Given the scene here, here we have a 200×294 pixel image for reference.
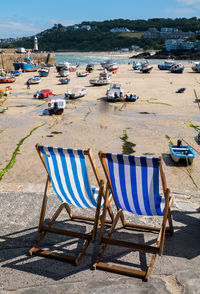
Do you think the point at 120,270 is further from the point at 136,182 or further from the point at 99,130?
the point at 99,130

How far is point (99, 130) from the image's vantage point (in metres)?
13.6

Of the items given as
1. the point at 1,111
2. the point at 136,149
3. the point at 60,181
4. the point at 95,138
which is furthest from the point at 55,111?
the point at 60,181

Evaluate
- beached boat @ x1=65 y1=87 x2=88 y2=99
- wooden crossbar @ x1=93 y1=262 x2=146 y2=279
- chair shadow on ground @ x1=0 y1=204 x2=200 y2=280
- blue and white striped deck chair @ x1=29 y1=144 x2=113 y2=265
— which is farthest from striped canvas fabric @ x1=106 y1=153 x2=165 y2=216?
beached boat @ x1=65 y1=87 x2=88 y2=99

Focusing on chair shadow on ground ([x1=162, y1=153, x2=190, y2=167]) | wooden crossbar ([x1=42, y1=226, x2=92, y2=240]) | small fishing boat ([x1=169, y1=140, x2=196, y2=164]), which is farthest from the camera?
chair shadow on ground ([x1=162, y1=153, x2=190, y2=167])

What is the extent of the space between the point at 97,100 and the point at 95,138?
10287 mm

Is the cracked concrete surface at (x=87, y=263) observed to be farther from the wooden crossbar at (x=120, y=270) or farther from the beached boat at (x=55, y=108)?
the beached boat at (x=55, y=108)

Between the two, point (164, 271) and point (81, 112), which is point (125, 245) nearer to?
point (164, 271)

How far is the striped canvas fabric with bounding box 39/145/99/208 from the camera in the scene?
12.1ft

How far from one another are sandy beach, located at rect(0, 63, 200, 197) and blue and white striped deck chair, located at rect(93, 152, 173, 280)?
2353 millimetres

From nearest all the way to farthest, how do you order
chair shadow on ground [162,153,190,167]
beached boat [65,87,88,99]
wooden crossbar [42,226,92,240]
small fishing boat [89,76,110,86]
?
wooden crossbar [42,226,92,240] → chair shadow on ground [162,153,190,167] → beached boat [65,87,88,99] → small fishing boat [89,76,110,86]

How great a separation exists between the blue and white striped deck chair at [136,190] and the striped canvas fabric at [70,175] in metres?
0.36

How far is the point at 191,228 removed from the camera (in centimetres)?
427

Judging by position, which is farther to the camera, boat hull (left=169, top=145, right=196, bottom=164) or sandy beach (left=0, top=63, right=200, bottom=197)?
boat hull (left=169, top=145, right=196, bottom=164)

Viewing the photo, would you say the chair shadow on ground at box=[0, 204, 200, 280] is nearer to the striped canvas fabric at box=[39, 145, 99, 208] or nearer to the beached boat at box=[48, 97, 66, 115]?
the striped canvas fabric at box=[39, 145, 99, 208]
